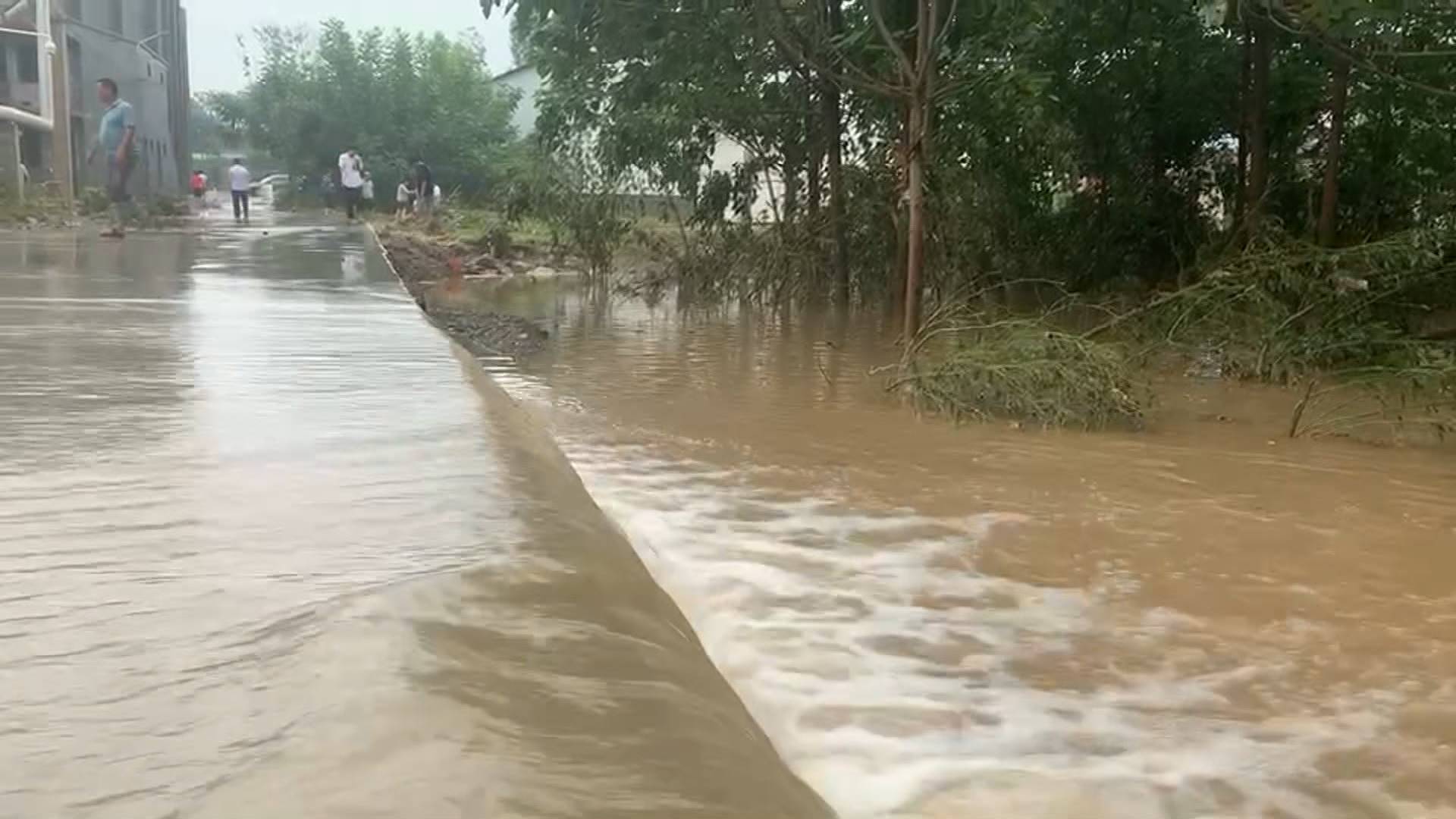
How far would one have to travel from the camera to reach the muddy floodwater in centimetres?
227

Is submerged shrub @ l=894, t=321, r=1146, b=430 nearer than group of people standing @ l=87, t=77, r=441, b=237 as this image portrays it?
Yes

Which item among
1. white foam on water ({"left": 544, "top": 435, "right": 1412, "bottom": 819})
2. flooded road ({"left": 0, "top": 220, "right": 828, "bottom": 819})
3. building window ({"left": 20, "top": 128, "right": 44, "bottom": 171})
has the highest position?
Answer: building window ({"left": 20, "top": 128, "right": 44, "bottom": 171})

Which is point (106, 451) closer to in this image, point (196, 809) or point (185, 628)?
point (185, 628)

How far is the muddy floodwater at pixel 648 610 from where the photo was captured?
2.27 meters

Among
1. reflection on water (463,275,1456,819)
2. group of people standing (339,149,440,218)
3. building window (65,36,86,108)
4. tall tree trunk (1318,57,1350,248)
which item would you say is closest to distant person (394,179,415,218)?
group of people standing (339,149,440,218)

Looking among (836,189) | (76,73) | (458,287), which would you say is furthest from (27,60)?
(836,189)

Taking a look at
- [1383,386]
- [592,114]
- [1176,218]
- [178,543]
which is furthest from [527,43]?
[178,543]

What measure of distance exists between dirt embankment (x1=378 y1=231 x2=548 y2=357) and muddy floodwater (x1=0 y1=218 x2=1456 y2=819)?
415 cm

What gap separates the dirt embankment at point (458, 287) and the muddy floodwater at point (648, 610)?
415cm

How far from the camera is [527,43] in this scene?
48.1 ft

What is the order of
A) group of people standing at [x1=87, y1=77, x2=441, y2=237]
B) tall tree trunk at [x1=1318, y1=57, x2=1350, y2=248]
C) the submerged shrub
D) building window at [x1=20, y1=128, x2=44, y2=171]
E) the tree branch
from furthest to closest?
building window at [x1=20, y1=128, x2=44, y2=171]
group of people standing at [x1=87, y1=77, x2=441, y2=237]
tall tree trunk at [x1=1318, y1=57, x2=1350, y2=248]
the tree branch
the submerged shrub

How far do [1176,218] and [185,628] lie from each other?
1304 centimetres

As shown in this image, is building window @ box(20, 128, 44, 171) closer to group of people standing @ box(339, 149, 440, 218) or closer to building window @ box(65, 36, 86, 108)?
building window @ box(65, 36, 86, 108)

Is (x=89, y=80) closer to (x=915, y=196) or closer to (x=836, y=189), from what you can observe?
(x=836, y=189)
